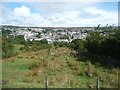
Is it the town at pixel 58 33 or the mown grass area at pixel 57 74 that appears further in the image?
the town at pixel 58 33

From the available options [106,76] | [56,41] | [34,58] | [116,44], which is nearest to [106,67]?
[116,44]

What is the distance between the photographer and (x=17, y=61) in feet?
49.1

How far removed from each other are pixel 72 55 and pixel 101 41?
215 cm

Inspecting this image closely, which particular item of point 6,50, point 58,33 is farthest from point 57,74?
point 58,33

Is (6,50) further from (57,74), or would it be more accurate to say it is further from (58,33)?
(57,74)

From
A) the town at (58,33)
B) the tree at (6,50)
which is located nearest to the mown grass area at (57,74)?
the tree at (6,50)

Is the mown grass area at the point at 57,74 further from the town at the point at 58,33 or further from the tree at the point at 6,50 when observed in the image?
the town at the point at 58,33

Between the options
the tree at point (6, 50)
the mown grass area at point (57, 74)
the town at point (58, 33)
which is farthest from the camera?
the town at point (58, 33)

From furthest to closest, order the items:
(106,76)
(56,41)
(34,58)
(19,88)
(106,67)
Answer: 1. (56,41)
2. (34,58)
3. (106,67)
4. (106,76)
5. (19,88)

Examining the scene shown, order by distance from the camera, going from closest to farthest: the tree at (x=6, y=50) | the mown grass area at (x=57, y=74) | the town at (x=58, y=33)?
the mown grass area at (x=57, y=74) < the tree at (x=6, y=50) < the town at (x=58, y=33)

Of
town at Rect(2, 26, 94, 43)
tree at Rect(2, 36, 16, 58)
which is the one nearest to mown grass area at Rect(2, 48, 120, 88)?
tree at Rect(2, 36, 16, 58)

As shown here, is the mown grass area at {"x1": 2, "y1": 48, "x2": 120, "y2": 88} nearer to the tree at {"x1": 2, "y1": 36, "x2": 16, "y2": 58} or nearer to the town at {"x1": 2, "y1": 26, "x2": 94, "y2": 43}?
the tree at {"x1": 2, "y1": 36, "x2": 16, "y2": 58}

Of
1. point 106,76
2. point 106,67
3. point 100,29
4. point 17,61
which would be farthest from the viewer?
point 100,29

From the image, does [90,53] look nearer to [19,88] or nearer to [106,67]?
[106,67]
